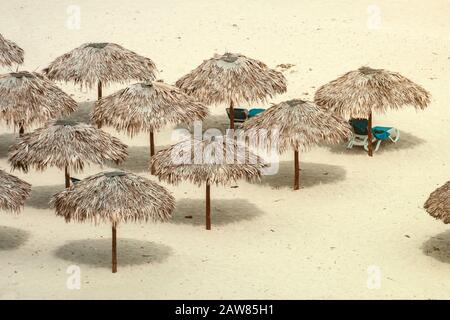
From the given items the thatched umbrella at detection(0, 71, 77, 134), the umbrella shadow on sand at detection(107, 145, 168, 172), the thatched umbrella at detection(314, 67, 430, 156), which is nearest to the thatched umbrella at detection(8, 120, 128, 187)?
the thatched umbrella at detection(0, 71, 77, 134)

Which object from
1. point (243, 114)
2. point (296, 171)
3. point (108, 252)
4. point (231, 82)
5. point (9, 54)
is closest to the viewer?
point (108, 252)

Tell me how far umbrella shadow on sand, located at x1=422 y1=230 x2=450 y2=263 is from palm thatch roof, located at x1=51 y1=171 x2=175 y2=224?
5.67 metres

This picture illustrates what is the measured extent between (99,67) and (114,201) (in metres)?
8.84

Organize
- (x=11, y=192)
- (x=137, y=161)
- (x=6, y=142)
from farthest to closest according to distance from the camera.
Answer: (x=6, y=142), (x=137, y=161), (x=11, y=192)

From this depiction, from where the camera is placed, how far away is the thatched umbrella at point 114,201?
23.7 meters

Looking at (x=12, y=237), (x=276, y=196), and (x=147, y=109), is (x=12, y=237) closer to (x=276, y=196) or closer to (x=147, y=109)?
(x=147, y=109)

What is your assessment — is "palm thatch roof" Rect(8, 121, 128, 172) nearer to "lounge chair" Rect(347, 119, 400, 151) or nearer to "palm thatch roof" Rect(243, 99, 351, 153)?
"palm thatch roof" Rect(243, 99, 351, 153)

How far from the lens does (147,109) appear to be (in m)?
29.2

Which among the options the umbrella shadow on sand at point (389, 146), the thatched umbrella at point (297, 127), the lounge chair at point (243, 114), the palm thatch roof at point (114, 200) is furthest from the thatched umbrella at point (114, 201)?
the umbrella shadow on sand at point (389, 146)

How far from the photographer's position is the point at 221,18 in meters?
40.0

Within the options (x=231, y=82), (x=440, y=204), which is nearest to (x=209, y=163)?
(x=440, y=204)

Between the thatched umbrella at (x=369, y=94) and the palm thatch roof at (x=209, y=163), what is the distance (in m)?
4.70

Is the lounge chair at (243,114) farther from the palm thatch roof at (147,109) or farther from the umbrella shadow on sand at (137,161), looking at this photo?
the palm thatch roof at (147,109)
